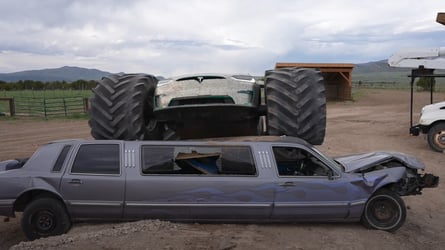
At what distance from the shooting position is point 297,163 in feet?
23.1

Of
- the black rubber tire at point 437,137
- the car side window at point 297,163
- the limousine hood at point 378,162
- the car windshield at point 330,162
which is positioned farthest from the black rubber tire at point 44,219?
the black rubber tire at point 437,137

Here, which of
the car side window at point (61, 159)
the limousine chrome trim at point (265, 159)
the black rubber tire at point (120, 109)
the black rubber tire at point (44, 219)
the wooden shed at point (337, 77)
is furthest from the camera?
the wooden shed at point (337, 77)

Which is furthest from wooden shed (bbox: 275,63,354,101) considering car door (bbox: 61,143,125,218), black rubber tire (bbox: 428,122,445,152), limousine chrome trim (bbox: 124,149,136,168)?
car door (bbox: 61,143,125,218)

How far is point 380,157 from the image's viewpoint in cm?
718

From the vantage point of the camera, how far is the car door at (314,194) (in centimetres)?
636

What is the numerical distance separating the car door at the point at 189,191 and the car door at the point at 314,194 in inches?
7.4

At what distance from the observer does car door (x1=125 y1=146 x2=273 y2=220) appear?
6.20 m

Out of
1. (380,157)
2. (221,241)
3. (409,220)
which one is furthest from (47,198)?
(409,220)

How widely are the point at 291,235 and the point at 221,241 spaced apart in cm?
96

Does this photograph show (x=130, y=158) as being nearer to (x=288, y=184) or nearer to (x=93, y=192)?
(x=93, y=192)

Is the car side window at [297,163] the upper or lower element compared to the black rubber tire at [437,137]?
upper

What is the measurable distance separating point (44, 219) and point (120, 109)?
65.5 inches

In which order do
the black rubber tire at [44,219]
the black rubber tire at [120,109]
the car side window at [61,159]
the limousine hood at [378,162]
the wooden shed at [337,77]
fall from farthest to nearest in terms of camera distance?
the wooden shed at [337,77] → the limousine hood at [378,162] → the black rubber tire at [120,109] → the car side window at [61,159] → the black rubber tire at [44,219]

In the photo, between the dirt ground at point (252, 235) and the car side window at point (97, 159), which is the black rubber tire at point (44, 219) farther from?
the car side window at point (97, 159)
